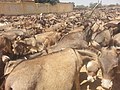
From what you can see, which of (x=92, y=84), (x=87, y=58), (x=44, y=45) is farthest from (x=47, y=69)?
(x=44, y=45)

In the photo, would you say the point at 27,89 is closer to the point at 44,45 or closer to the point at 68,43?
the point at 68,43

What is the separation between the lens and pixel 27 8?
199ft

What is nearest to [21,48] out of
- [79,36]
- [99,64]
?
[79,36]

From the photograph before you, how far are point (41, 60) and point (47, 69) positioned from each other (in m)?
0.35

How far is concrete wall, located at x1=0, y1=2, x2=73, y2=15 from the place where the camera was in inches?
2090

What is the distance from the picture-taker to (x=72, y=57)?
25.0 ft

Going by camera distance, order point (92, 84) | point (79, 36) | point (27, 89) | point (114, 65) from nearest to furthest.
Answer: point (27, 89) < point (114, 65) < point (92, 84) < point (79, 36)

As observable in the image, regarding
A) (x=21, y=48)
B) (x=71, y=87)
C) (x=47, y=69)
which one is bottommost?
(x=21, y=48)

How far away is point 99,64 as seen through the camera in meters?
8.39

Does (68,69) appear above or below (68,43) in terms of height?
above

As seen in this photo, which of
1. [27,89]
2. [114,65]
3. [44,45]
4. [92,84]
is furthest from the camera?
[44,45]

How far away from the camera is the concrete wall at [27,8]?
174 ft

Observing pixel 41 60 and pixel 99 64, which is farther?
pixel 99 64

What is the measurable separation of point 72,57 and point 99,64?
1167 millimetres
